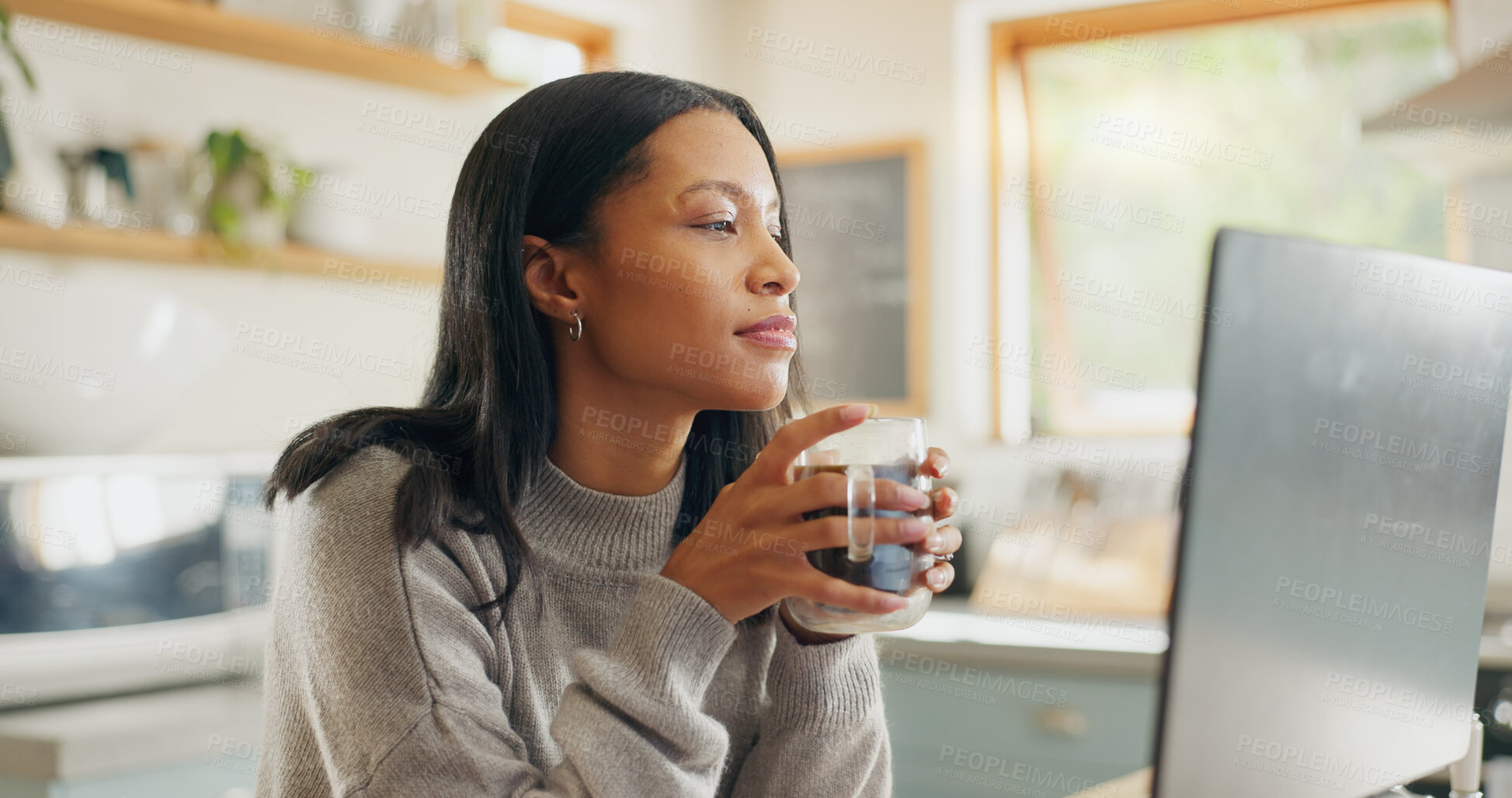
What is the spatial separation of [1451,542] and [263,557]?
1.80m

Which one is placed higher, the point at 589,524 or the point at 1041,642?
the point at 589,524

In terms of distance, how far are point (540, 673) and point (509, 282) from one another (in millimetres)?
353

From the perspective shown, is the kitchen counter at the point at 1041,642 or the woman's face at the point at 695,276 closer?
the woman's face at the point at 695,276

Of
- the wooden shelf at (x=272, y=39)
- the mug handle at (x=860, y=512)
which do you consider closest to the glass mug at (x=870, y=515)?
the mug handle at (x=860, y=512)

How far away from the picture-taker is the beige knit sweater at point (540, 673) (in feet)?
2.90

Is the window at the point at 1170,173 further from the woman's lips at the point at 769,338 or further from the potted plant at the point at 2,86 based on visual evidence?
the potted plant at the point at 2,86

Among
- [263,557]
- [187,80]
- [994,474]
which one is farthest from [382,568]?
[994,474]

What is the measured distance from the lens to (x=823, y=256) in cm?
361

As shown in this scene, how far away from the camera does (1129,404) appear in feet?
11.0

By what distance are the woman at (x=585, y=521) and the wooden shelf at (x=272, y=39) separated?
4.73 ft

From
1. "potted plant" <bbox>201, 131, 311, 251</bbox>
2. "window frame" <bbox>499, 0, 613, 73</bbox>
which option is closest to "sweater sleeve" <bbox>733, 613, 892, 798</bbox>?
"potted plant" <bbox>201, 131, 311, 251</bbox>

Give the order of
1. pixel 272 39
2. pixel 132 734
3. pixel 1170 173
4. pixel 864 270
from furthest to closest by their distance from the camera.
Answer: pixel 864 270
pixel 1170 173
pixel 272 39
pixel 132 734

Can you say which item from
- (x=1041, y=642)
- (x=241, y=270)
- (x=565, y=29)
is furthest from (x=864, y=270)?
(x=241, y=270)

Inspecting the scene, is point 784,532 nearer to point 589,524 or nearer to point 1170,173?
point 589,524
